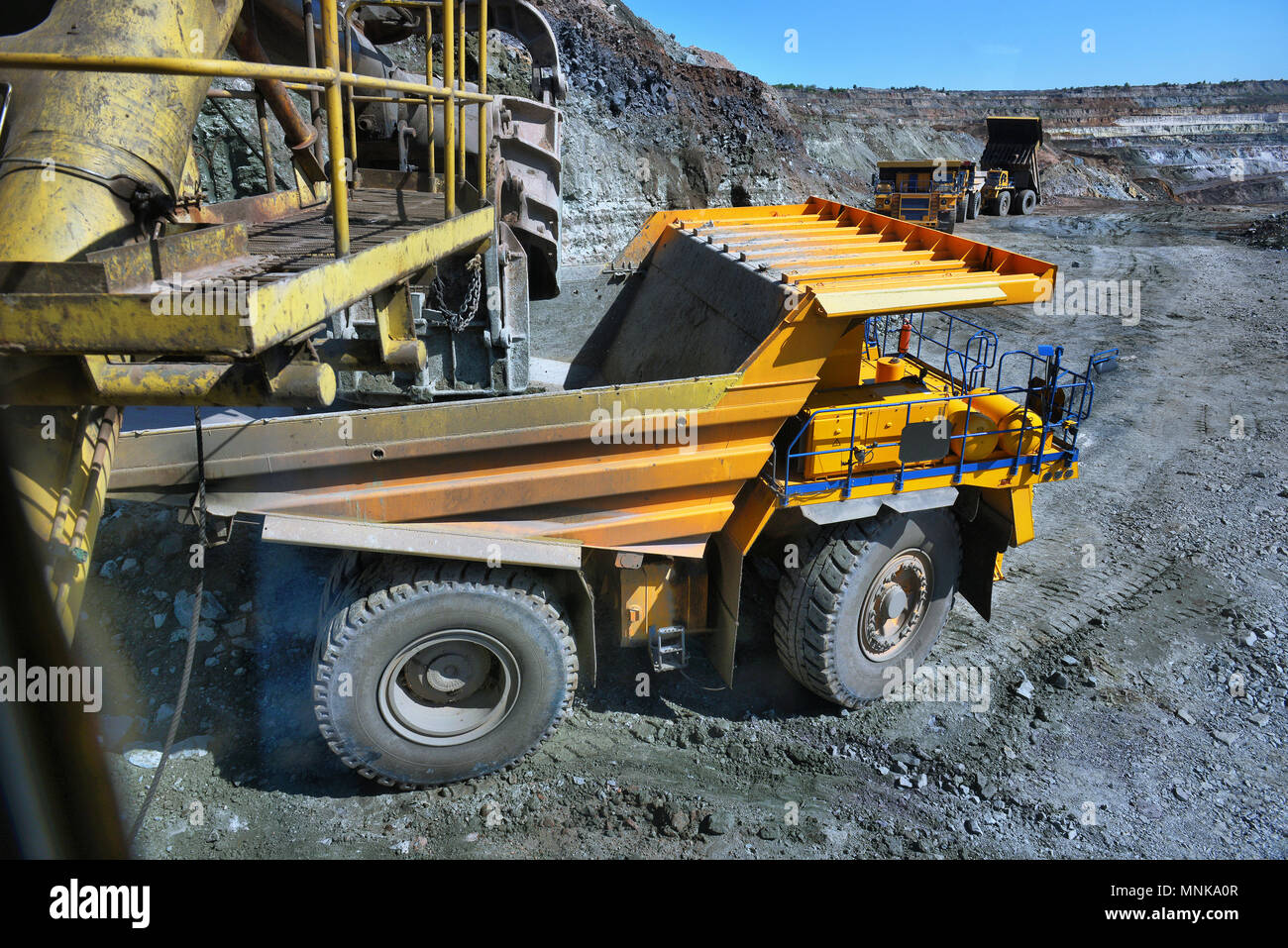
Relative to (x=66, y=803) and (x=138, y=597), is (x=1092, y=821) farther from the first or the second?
(x=138, y=597)

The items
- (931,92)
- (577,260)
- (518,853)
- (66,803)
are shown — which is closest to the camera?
(66,803)

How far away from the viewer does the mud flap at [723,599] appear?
431cm

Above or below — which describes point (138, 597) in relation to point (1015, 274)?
below

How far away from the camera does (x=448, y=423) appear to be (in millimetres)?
3611

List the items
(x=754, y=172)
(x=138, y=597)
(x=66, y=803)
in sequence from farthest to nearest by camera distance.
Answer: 1. (x=754, y=172)
2. (x=138, y=597)
3. (x=66, y=803)

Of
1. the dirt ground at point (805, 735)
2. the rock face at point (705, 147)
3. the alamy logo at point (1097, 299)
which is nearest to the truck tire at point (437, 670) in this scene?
the dirt ground at point (805, 735)

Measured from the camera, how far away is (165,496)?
353cm

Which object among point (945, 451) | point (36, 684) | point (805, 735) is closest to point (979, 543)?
point (945, 451)

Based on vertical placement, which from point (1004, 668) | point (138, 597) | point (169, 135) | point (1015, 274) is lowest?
point (1004, 668)

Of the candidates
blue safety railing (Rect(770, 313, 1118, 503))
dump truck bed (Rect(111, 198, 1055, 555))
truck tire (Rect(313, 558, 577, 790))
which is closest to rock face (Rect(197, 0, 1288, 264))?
dump truck bed (Rect(111, 198, 1055, 555))

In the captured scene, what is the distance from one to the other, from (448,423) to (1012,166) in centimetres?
2681

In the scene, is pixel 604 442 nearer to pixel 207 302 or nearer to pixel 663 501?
pixel 663 501

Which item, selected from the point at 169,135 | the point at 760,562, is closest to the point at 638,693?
the point at 760,562

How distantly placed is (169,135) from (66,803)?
2763 mm
